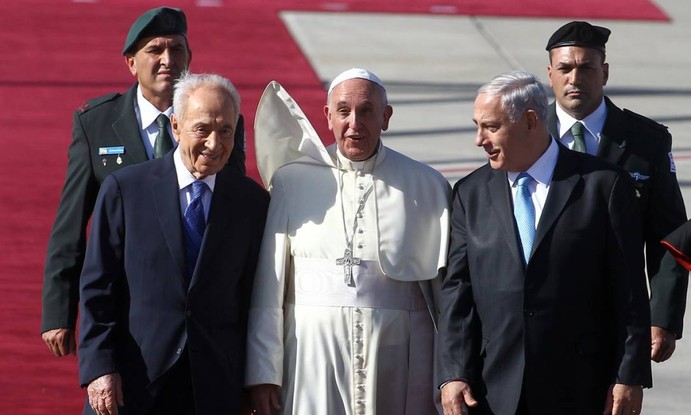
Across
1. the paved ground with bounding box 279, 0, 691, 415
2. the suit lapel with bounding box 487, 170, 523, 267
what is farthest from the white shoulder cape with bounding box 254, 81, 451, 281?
the paved ground with bounding box 279, 0, 691, 415

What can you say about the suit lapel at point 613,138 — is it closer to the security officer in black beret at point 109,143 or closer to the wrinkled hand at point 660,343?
the wrinkled hand at point 660,343

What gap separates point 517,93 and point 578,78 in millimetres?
753

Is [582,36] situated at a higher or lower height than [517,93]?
higher

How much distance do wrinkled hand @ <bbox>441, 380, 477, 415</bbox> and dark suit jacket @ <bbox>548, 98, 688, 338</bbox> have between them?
934mm

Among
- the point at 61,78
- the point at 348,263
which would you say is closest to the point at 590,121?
the point at 348,263

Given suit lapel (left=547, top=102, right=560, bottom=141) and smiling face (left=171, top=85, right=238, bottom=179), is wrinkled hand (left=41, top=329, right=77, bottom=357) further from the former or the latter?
suit lapel (left=547, top=102, right=560, bottom=141)

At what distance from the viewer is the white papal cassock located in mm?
4785

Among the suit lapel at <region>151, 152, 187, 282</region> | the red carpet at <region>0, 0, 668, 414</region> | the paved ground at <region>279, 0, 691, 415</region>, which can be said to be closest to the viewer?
the suit lapel at <region>151, 152, 187, 282</region>

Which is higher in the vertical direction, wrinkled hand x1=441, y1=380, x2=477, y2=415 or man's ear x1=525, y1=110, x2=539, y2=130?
man's ear x1=525, y1=110, x2=539, y2=130

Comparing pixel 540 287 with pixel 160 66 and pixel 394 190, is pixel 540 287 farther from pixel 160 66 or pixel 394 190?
pixel 160 66

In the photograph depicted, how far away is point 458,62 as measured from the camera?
513 inches

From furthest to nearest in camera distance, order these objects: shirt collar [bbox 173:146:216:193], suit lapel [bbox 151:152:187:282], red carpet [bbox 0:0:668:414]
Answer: red carpet [bbox 0:0:668:414], shirt collar [bbox 173:146:216:193], suit lapel [bbox 151:152:187:282]

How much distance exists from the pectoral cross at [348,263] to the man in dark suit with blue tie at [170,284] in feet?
1.20

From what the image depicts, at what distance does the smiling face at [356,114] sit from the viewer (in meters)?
4.75
